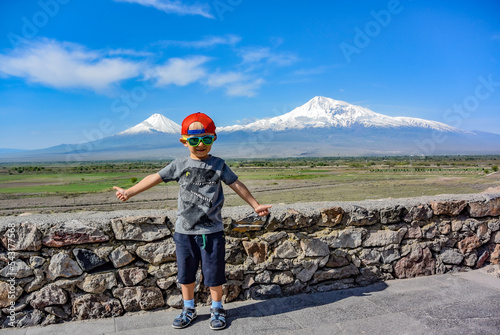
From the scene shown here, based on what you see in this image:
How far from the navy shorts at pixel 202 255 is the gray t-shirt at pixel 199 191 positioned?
0.07m

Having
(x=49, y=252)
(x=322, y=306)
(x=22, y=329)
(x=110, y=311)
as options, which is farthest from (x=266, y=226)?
(x=22, y=329)

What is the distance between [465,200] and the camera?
159 inches

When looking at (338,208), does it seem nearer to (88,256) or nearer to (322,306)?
(322,306)

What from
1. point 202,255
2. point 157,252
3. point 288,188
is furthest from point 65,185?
point 202,255

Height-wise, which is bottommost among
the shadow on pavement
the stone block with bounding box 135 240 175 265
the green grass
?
the green grass

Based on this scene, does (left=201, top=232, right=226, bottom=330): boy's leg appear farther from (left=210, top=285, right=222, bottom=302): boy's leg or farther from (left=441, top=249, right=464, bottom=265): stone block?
(left=441, top=249, right=464, bottom=265): stone block

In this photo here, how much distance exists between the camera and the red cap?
294cm

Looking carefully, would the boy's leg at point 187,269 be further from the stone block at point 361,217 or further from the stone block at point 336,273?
the stone block at point 361,217

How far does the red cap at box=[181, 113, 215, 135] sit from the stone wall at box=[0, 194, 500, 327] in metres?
0.79

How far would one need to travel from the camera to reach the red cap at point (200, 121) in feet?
9.64

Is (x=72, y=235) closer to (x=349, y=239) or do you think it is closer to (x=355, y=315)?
(x=355, y=315)

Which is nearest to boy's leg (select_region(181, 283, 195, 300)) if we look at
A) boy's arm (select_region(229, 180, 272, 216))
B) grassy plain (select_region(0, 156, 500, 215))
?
boy's arm (select_region(229, 180, 272, 216))

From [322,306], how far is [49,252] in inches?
90.7

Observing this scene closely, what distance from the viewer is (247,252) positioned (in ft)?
11.2
